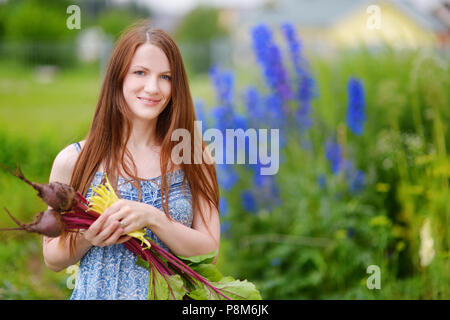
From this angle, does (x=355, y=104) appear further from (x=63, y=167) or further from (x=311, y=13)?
(x=311, y=13)

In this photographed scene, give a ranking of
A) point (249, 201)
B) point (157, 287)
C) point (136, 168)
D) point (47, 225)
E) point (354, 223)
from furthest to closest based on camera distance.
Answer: point (249, 201) → point (354, 223) → point (136, 168) → point (157, 287) → point (47, 225)

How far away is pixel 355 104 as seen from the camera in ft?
11.1

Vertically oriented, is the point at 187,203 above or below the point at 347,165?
below

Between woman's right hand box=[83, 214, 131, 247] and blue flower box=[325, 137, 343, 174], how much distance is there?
2.25 m

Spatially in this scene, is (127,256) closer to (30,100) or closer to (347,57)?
(347,57)

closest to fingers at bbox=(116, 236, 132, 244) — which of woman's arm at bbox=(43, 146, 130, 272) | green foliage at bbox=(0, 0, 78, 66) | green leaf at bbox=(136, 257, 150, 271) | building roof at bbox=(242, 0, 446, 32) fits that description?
woman's arm at bbox=(43, 146, 130, 272)

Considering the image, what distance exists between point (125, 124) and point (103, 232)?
0.41 m

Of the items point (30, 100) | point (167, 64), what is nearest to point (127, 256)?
point (167, 64)

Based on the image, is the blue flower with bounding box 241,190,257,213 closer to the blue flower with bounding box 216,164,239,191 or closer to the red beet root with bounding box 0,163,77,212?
the blue flower with bounding box 216,164,239,191

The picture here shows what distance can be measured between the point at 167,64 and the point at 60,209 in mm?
551

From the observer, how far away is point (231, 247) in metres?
3.49

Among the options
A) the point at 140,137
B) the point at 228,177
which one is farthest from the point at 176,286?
the point at 228,177

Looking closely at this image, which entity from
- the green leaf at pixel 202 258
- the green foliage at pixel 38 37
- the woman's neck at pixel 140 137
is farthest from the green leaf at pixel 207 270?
the green foliage at pixel 38 37

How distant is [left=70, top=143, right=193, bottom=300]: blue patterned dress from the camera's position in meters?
1.51
